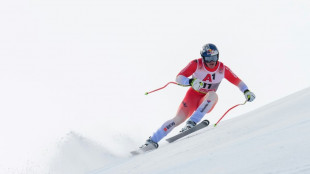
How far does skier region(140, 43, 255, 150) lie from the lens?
24.0 ft

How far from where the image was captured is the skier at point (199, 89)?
24.0 ft

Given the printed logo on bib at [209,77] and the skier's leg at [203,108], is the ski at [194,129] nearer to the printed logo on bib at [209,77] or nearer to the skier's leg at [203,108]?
the skier's leg at [203,108]

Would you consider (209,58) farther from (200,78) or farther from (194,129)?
(194,129)

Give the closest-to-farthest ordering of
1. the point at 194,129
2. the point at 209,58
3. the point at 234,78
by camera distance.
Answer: the point at 194,129 < the point at 209,58 < the point at 234,78

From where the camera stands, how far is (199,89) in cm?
768

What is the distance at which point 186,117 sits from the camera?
7.71 meters

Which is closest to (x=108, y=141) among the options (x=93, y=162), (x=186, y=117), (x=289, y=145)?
(x=93, y=162)

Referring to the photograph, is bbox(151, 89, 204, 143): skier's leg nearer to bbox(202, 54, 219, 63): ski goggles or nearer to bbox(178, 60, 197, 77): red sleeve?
bbox(178, 60, 197, 77): red sleeve

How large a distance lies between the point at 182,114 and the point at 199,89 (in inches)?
19.5

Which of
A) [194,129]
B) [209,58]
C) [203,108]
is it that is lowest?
[194,129]

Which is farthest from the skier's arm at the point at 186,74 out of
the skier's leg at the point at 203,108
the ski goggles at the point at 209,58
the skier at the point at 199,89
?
the skier's leg at the point at 203,108

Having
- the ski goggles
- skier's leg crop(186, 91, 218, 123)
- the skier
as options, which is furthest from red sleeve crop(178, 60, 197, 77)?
skier's leg crop(186, 91, 218, 123)

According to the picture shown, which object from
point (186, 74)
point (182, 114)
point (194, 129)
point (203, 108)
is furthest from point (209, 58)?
point (194, 129)

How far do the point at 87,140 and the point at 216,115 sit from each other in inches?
1081
